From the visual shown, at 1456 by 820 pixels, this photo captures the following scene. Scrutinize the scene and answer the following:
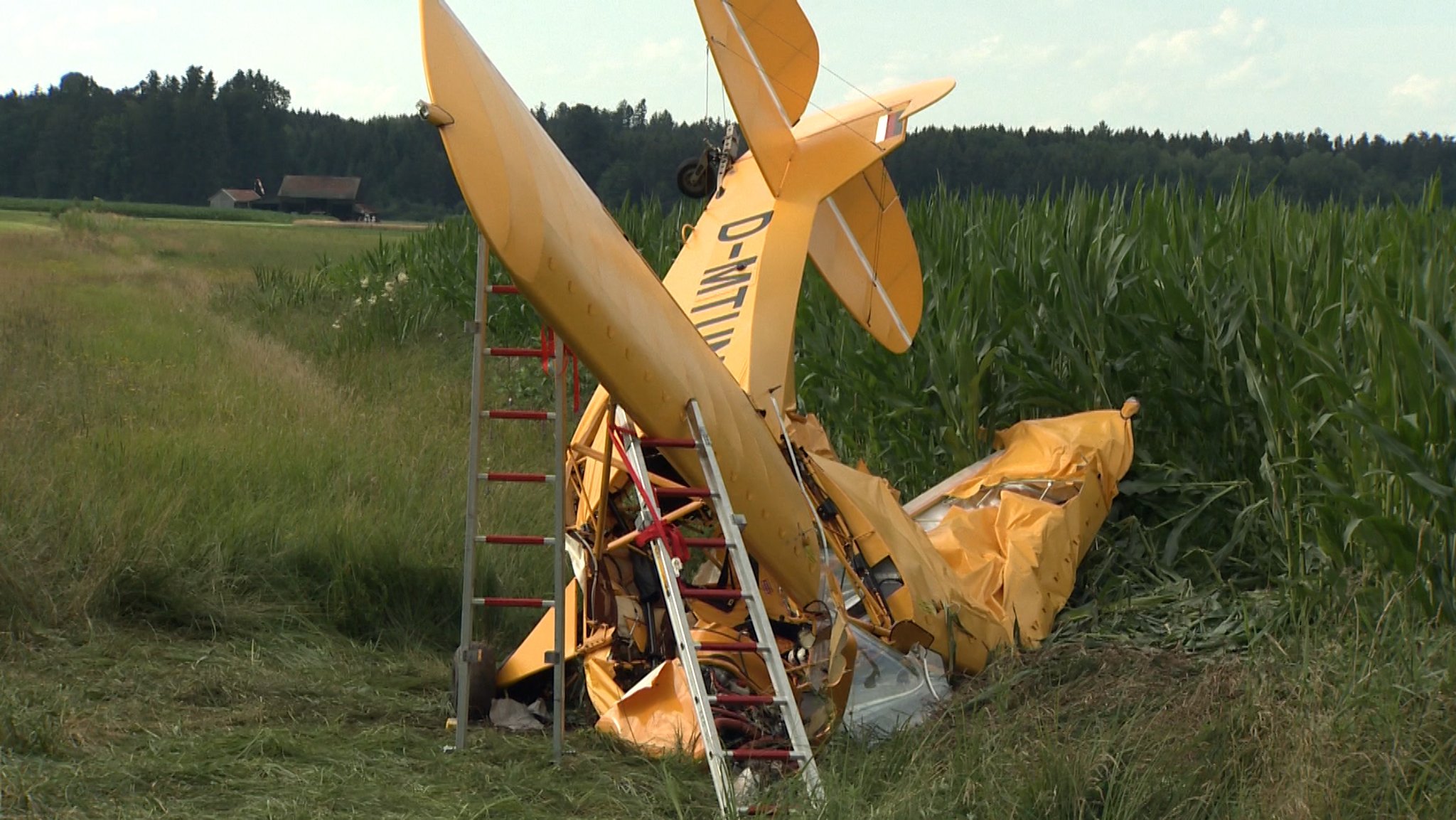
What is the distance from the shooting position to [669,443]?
17.1 feet

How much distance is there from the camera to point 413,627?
7473 millimetres

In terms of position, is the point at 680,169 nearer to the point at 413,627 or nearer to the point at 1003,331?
the point at 1003,331

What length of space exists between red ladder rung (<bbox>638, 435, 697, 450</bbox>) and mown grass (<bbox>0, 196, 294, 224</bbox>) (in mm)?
56352

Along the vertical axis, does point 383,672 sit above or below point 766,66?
below

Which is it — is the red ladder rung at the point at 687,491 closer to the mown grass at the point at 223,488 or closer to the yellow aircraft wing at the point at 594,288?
the yellow aircraft wing at the point at 594,288

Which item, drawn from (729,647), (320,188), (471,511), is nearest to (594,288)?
(471,511)

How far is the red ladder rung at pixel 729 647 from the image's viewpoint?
17.5 ft

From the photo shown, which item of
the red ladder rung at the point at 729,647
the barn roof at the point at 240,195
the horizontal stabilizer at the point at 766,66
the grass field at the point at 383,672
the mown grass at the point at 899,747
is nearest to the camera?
the mown grass at the point at 899,747

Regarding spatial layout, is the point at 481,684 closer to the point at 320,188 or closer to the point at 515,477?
the point at 515,477

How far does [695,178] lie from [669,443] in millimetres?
2979

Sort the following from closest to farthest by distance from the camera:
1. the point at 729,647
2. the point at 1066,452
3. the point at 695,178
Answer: the point at 729,647, the point at 1066,452, the point at 695,178

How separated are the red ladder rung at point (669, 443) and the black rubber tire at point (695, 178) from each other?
282cm

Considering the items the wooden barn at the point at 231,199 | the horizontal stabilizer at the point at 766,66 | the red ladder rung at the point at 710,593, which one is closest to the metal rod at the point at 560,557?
the red ladder rung at the point at 710,593

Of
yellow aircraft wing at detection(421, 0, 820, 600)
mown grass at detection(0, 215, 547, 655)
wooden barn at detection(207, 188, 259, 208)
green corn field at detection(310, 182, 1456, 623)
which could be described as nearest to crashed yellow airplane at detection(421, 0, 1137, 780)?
yellow aircraft wing at detection(421, 0, 820, 600)
